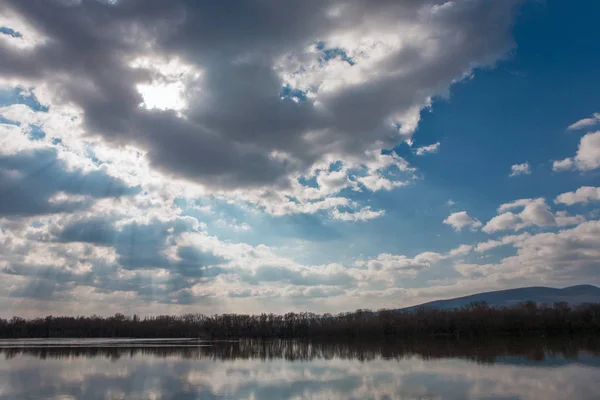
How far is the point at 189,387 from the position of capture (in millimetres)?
27562

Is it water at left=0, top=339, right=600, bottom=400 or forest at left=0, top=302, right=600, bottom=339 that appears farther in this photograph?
forest at left=0, top=302, right=600, bottom=339

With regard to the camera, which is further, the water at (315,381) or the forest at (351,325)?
the forest at (351,325)

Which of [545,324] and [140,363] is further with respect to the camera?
[545,324]

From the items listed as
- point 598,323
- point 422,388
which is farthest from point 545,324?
point 422,388

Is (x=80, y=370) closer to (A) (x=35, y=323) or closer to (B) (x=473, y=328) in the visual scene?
(B) (x=473, y=328)

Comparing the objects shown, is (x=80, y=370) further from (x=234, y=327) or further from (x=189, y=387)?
(x=234, y=327)

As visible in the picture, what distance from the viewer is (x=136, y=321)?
15275 cm

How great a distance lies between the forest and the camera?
110 metres

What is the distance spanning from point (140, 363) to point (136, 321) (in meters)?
118

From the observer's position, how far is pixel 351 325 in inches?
4985

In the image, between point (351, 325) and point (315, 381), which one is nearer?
point (315, 381)

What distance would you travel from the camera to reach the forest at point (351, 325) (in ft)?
360

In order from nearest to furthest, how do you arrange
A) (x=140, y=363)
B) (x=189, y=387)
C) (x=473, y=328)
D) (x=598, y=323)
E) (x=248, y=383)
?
(x=189, y=387) < (x=248, y=383) < (x=140, y=363) < (x=598, y=323) < (x=473, y=328)

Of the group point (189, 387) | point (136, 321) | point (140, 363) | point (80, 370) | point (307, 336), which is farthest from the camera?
point (136, 321)
